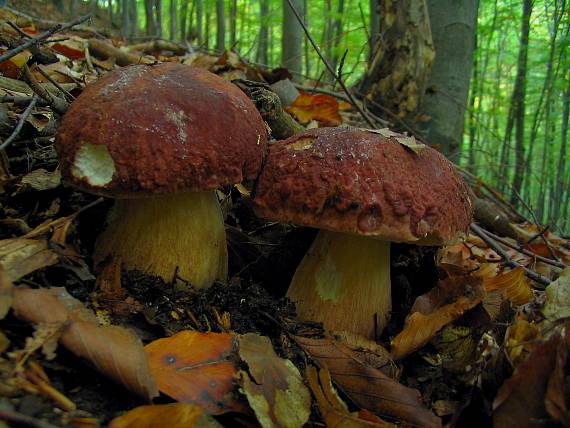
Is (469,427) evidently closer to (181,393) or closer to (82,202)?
(181,393)

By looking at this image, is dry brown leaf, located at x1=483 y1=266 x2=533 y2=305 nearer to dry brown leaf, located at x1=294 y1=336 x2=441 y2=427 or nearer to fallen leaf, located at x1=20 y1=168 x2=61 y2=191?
dry brown leaf, located at x1=294 y1=336 x2=441 y2=427

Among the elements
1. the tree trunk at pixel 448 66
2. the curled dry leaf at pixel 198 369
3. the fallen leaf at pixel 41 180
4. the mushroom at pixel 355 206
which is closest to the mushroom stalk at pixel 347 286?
the mushroom at pixel 355 206

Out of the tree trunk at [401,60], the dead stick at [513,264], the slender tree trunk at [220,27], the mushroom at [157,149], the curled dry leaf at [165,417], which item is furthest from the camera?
the slender tree trunk at [220,27]

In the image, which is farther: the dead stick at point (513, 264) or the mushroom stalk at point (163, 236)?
the dead stick at point (513, 264)

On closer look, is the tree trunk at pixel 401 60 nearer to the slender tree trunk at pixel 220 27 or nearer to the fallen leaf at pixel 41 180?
the fallen leaf at pixel 41 180

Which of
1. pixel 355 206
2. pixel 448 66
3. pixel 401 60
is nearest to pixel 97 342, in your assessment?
pixel 355 206

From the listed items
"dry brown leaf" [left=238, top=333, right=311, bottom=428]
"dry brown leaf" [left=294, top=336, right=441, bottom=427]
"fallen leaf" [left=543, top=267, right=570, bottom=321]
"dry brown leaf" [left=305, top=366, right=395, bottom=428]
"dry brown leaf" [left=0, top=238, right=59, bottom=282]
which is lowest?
"dry brown leaf" [left=294, top=336, right=441, bottom=427]

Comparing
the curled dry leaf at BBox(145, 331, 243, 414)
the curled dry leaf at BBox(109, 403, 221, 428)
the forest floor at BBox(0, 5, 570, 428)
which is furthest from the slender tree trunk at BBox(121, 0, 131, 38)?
the curled dry leaf at BBox(109, 403, 221, 428)

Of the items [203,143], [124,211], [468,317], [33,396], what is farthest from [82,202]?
[468,317]
